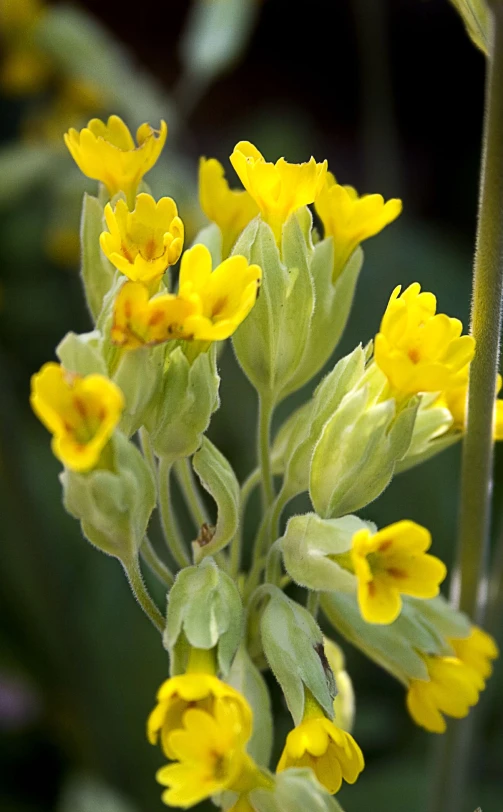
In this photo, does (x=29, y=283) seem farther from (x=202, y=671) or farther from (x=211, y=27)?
(x=202, y=671)

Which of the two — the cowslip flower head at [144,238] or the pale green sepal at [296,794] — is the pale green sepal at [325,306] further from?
the pale green sepal at [296,794]

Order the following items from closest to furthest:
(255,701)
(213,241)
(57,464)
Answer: (255,701), (213,241), (57,464)

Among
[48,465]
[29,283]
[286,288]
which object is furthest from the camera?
[29,283]

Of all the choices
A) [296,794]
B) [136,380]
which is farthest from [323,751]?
Result: [136,380]

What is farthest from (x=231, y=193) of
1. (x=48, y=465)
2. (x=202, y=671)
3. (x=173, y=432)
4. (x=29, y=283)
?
(x=29, y=283)

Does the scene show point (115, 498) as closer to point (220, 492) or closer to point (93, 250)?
point (220, 492)

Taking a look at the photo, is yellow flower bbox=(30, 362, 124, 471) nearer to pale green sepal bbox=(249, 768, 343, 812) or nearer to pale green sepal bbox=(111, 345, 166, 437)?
pale green sepal bbox=(111, 345, 166, 437)
